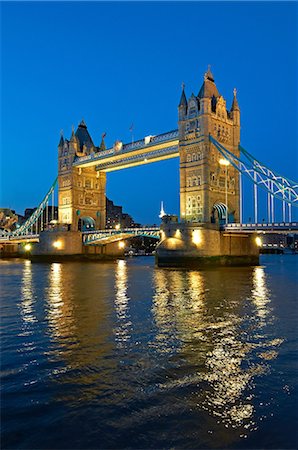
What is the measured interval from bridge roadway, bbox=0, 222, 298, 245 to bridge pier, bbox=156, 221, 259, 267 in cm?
100

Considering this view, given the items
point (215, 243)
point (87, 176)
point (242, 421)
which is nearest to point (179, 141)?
point (215, 243)

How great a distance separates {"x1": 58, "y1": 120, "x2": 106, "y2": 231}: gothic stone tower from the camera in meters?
56.1

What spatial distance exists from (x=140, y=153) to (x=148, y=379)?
41.8 metres

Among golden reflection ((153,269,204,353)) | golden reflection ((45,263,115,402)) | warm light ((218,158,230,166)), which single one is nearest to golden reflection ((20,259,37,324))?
golden reflection ((45,263,115,402))

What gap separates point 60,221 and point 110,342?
50201 millimetres

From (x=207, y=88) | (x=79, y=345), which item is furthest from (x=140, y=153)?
(x=79, y=345)

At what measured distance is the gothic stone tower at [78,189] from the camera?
5608 centimetres

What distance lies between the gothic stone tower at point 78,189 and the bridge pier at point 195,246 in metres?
22.2

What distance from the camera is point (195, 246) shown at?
3509 centimetres

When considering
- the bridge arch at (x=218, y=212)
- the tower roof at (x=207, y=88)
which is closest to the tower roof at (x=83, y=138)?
the tower roof at (x=207, y=88)

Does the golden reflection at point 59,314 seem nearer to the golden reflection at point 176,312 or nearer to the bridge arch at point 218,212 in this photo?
the golden reflection at point 176,312

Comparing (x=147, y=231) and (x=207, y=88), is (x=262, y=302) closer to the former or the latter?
(x=147, y=231)

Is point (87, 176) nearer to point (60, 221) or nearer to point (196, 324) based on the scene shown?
point (60, 221)

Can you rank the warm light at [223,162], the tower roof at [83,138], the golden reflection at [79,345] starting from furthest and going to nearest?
the tower roof at [83,138] < the warm light at [223,162] < the golden reflection at [79,345]
